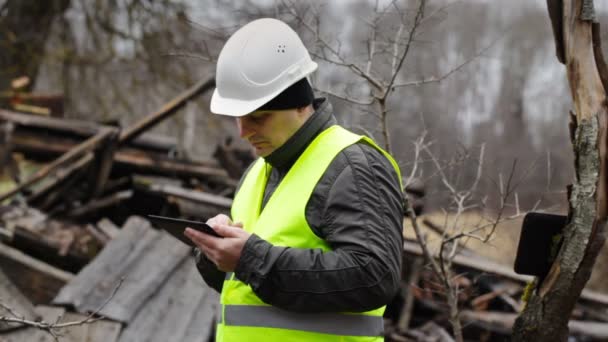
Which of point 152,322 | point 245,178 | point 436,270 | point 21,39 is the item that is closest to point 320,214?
point 245,178

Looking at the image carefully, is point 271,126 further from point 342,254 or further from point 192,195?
point 192,195

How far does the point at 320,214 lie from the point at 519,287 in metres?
4.87

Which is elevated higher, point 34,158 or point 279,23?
point 279,23

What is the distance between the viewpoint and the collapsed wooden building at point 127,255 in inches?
209

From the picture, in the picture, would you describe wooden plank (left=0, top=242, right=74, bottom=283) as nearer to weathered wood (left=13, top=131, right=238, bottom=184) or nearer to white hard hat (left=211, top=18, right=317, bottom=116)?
weathered wood (left=13, top=131, right=238, bottom=184)

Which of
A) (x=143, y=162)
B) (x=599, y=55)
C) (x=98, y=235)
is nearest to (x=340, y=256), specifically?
(x=599, y=55)

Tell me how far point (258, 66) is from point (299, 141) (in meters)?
0.30

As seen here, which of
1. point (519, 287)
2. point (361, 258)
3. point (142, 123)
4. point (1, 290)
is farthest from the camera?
point (142, 123)

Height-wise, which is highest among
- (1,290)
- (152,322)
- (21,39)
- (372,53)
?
(21,39)

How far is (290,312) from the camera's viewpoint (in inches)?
89.5

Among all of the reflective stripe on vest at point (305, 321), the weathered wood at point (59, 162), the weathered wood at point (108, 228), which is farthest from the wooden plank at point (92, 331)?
the reflective stripe on vest at point (305, 321)

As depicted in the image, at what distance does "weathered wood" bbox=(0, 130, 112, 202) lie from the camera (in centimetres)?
706

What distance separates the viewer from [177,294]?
18.9 feet

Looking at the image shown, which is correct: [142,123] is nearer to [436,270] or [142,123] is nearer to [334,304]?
[436,270]
